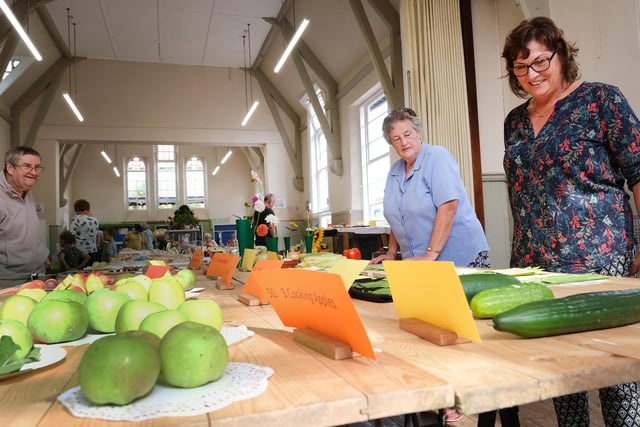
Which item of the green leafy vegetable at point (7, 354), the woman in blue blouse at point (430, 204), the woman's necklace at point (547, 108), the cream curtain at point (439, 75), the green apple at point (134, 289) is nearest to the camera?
the green leafy vegetable at point (7, 354)

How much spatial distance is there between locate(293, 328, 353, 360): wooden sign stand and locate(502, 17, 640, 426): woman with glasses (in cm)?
114

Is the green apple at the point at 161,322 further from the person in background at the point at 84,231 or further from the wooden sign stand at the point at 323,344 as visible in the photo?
the person in background at the point at 84,231

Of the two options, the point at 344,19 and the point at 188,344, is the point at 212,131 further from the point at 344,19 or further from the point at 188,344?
the point at 188,344

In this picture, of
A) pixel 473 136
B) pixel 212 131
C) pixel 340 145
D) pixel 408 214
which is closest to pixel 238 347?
pixel 408 214

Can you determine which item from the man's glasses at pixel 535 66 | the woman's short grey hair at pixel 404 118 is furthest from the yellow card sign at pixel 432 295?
the woman's short grey hair at pixel 404 118

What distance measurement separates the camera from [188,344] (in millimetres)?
522

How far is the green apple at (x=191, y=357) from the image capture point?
0.51 metres

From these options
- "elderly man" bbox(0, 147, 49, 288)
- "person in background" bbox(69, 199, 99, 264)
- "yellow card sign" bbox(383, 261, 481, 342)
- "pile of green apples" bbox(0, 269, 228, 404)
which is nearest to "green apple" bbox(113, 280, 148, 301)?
"pile of green apples" bbox(0, 269, 228, 404)

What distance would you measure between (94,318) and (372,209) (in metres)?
8.01

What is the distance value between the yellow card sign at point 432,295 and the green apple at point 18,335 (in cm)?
56

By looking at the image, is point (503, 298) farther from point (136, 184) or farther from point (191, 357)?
point (136, 184)

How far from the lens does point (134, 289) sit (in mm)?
957

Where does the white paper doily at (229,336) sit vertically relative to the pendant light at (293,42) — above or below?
below

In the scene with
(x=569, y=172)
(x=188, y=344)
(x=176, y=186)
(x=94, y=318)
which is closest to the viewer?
(x=188, y=344)
